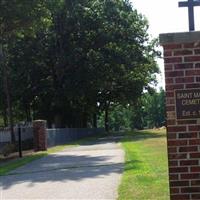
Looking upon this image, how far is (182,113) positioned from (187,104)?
142 millimetres

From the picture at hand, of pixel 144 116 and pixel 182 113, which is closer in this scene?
pixel 182 113

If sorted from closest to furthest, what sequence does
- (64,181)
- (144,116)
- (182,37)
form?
(182,37), (64,181), (144,116)

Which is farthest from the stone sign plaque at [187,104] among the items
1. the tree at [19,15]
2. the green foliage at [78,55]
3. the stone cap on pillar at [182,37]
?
the green foliage at [78,55]

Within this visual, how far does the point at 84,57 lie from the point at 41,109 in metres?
9.85

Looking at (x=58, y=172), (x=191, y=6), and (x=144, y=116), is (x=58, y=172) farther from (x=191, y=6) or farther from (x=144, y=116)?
(x=144, y=116)

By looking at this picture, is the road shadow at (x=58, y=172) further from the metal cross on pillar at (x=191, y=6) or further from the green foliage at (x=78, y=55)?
the green foliage at (x=78, y=55)

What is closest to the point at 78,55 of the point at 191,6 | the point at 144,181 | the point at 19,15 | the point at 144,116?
the point at 19,15

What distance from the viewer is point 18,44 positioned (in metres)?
51.1

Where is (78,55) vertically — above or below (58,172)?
above

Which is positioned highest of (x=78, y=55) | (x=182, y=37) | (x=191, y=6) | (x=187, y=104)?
(x=78, y=55)

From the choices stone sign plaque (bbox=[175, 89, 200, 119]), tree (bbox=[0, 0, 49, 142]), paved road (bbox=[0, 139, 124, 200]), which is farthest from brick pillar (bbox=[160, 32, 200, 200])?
tree (bbox=[0, 0, 49, 142])

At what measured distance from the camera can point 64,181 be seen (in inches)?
605

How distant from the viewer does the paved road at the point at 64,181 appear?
1284 cm

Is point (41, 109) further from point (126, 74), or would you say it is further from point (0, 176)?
point (0, 176)
